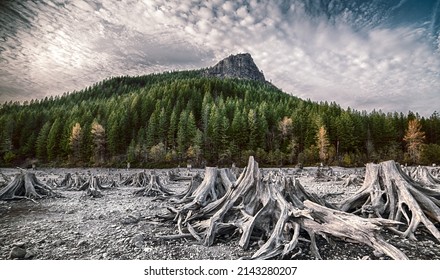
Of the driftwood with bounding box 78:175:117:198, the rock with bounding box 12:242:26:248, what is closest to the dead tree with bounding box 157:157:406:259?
the rock with bounding box 12:242:26:248

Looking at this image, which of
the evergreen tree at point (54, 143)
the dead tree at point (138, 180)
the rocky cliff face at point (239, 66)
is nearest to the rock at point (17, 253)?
the rocky cliff face at point (239, 66)

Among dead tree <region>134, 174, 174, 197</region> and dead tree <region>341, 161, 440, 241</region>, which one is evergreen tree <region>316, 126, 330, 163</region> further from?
dead tree <region>134, 174, 174, 197</region>

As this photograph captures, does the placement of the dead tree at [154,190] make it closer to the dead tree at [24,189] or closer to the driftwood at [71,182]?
the dead tree at [24,189]

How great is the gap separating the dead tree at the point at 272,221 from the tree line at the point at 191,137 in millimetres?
2536

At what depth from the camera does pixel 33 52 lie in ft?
13.3

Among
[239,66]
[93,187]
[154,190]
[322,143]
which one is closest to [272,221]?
[154,190]

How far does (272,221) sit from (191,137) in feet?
17.9

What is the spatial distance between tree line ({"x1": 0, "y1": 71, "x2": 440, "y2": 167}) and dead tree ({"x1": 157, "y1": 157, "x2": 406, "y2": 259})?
254cm
